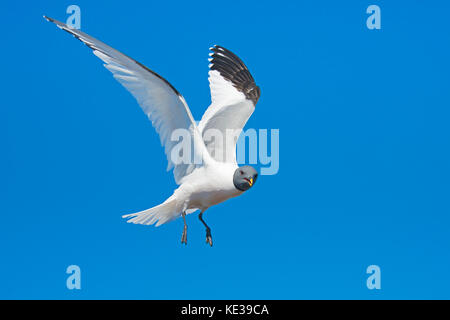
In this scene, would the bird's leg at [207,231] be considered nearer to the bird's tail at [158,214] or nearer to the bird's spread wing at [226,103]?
the bird's tail at [158,214]

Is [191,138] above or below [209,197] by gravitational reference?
above

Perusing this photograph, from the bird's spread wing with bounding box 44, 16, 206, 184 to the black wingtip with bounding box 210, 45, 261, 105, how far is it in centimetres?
141

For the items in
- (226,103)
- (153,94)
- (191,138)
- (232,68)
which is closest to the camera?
(153,94)

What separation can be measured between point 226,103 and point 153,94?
1.29m

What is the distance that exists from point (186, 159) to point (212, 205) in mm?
496

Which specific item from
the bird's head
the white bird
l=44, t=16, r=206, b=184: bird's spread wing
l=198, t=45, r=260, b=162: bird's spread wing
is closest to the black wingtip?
l=198, t=45, r=260, b=162: bird's spread wing

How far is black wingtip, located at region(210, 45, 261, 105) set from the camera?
693cm

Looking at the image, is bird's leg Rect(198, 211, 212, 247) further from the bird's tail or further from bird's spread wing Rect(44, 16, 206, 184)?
bird's spread wing Rect(44, 16, 206, 184)

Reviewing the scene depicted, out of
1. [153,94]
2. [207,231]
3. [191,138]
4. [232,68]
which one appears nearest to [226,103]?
[232,68]

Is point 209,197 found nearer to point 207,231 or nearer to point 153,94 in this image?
point 207,231

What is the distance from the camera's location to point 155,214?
235 inches

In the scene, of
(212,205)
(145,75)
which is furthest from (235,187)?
(145,75)

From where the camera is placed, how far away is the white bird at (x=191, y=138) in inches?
209

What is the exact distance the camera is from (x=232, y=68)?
7168 millimetres
